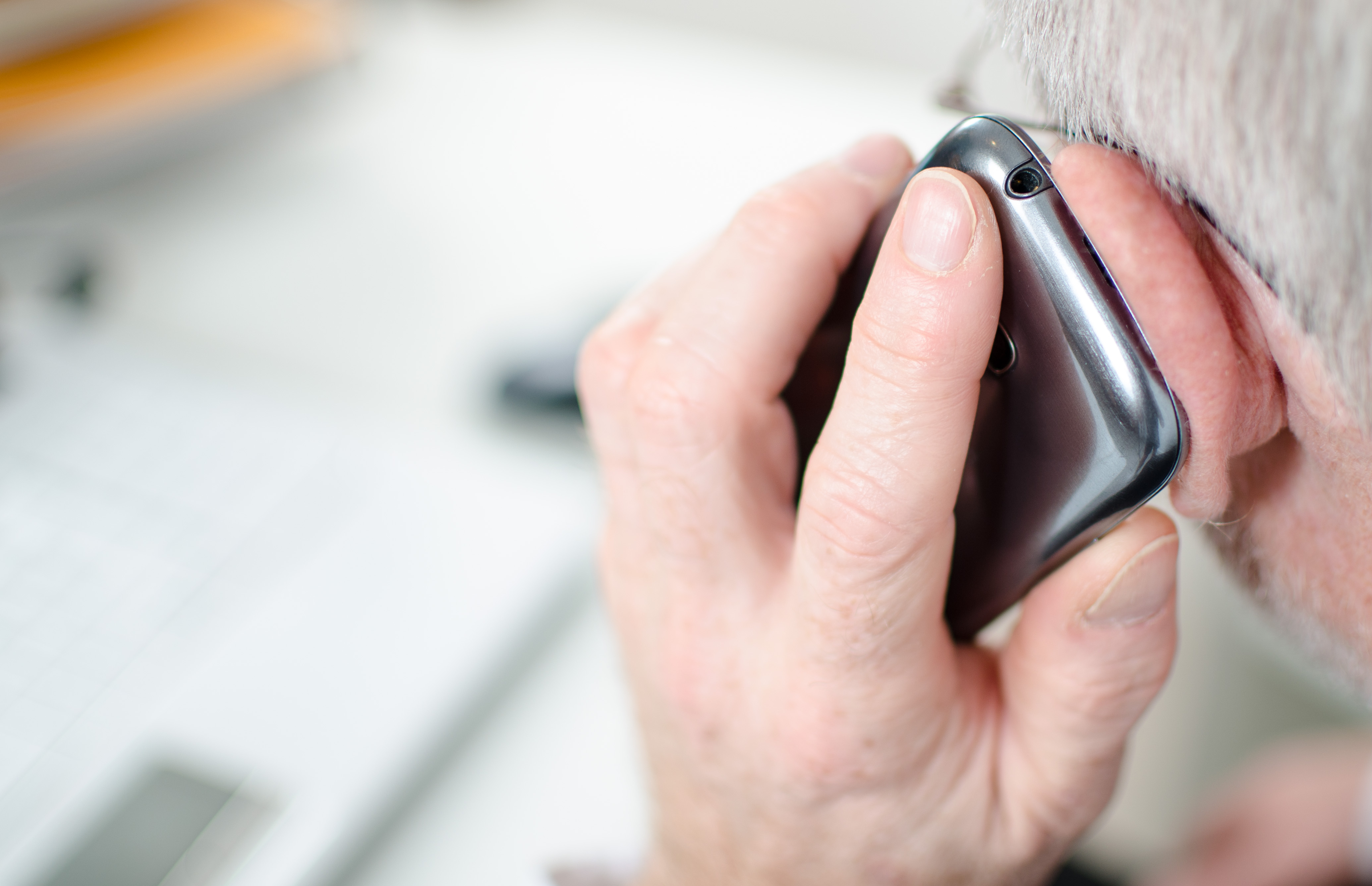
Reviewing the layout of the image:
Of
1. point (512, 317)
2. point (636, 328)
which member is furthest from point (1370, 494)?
point (512, 317)

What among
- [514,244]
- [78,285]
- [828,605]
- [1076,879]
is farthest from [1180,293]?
[78,285]

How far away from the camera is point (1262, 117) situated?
0.20m

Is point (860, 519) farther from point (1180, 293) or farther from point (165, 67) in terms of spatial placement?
point (165, 67)

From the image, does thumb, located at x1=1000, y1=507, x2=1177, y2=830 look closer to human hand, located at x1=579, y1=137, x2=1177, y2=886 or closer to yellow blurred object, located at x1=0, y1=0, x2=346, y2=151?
human hand, located at x1=579, y1=137, x2=1177, y2=886

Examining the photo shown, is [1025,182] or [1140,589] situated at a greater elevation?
[1025,182]

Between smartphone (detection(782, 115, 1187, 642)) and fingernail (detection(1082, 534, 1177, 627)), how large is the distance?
19 mm

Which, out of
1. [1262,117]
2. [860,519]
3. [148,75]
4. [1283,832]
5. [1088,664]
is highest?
[148,75]

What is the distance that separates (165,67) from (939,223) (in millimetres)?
773

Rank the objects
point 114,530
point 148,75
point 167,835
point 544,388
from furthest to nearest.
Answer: point 148,75 < point 544,388 < point 114,530 < point 167,835

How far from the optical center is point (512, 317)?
0.78 m

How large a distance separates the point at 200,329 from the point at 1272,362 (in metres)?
0.75

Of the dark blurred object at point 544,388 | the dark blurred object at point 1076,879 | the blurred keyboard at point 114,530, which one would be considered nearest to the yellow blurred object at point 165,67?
the blurred keyboard at point 114,530

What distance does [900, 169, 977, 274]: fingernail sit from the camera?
296 millimetres

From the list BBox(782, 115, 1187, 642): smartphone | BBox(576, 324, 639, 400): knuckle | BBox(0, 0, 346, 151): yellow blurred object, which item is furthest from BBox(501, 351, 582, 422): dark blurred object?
BBox(0, 0, 346, 151): yellow blurred object
